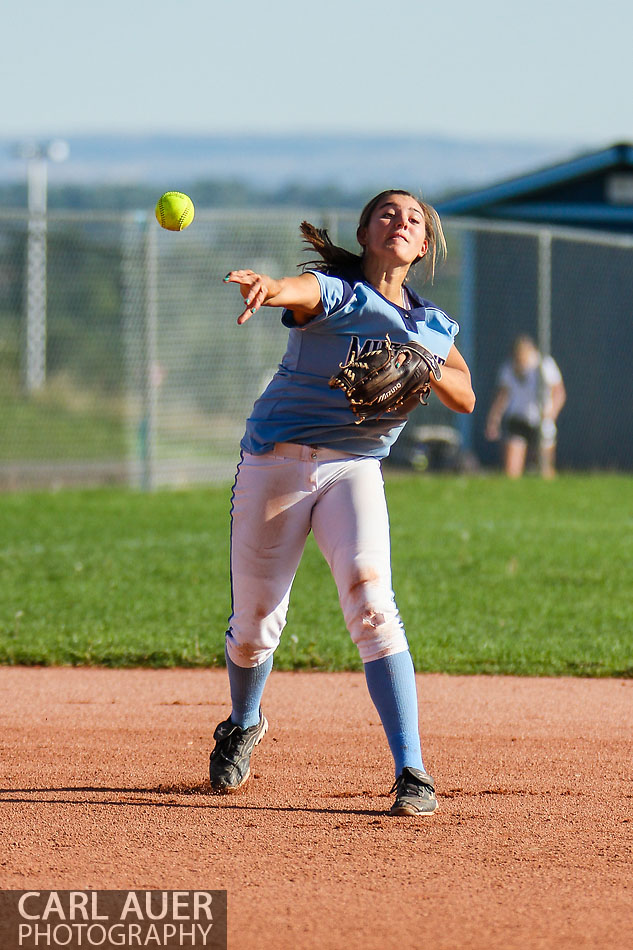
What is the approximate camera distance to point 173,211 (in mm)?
4613

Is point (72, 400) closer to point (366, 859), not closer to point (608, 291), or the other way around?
point (608, 291)

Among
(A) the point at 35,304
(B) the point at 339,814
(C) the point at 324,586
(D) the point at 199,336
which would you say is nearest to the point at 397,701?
(B) the point at 339,814

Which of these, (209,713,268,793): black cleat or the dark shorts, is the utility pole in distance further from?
(209,713,268,793): black cleat

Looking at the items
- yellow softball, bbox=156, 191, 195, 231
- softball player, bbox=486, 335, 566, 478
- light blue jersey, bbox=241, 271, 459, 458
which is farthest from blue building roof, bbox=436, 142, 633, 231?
light blue jersey, bbox=241, 271, 459, 458

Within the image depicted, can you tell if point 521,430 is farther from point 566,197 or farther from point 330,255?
point 330,255

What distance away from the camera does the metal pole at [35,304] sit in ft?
47.6

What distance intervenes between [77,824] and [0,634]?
3403mm

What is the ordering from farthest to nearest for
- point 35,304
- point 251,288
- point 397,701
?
point 35,304, point 397,701, point 251,288

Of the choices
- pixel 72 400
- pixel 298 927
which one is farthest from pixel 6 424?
pixel 298 927

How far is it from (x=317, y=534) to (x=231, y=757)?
89cm

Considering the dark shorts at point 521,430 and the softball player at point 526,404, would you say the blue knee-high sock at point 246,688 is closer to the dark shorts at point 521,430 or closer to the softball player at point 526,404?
the softball player at point 526,404

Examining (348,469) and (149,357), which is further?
(149,357)

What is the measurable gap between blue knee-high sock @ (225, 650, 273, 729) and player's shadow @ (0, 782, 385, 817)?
0.90 feet

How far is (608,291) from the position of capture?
1919 centimetres
